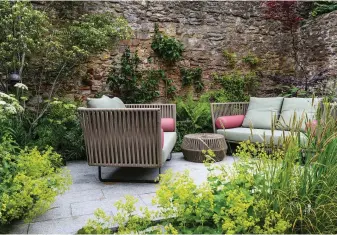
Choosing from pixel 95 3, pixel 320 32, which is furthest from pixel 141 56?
pixel 320 32

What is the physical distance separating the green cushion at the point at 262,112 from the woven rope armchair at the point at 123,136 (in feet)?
6.66

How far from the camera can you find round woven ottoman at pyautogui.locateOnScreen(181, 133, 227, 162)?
4.05m

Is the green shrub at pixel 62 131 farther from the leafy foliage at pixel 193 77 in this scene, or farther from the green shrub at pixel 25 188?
the leafy foliage at pixel 193 77

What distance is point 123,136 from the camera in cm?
313

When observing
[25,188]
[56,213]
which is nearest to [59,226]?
[56,213]

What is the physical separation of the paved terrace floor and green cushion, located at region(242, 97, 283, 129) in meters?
1.25

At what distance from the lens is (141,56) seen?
225 inches

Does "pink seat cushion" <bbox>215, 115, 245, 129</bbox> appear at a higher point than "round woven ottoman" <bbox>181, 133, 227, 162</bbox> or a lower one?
higher

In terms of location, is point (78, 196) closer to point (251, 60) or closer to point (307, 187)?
point (307, 187)

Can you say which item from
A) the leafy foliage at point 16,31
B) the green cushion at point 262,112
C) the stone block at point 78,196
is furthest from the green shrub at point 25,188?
the green cushion at point 262,112

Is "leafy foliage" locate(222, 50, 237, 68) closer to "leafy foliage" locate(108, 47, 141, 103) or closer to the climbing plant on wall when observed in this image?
the climbing plant on wall

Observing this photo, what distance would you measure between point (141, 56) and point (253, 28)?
255cm

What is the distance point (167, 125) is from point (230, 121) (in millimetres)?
1050

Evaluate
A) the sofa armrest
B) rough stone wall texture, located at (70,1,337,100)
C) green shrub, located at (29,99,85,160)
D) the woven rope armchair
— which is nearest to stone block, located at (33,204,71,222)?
the woven rope armchair
